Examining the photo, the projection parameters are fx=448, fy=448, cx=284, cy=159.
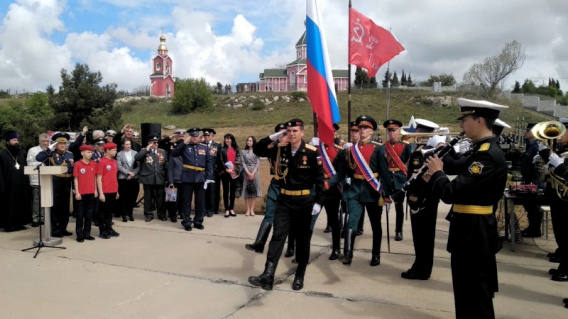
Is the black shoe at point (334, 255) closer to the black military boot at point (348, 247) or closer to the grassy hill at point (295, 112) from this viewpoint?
the black military boot at point (348, 247)

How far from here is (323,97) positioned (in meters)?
6.09

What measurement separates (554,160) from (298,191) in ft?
10.5

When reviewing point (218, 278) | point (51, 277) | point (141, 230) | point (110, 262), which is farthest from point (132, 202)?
point (218, 278)

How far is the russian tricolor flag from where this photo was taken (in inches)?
239

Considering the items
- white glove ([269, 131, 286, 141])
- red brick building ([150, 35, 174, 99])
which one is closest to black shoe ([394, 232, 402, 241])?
white glove ([269, 131, 286, 141])

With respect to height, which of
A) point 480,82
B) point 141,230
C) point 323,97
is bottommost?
point 141,230

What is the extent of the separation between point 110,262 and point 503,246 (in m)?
6.19

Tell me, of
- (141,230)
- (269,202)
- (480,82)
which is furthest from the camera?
(480,82)

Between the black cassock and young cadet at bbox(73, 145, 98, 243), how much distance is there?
6.01 feet

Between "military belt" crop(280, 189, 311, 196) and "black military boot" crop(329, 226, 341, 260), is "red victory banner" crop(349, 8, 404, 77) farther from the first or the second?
"military belt" crop(280, 189, 311, 196)

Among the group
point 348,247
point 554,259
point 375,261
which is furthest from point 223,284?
point 554,259

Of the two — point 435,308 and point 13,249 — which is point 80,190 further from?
point 435,308

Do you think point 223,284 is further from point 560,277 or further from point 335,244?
point 560,277

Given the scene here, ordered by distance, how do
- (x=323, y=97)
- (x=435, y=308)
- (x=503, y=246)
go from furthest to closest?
1. (x=503, y=246)
2. (x=323, y=97)
3. (x=435, y=308)
